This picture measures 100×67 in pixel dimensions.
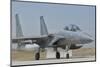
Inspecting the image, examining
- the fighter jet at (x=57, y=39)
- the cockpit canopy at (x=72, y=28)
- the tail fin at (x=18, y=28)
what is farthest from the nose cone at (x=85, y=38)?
the tail fin at (x=18, y=28)

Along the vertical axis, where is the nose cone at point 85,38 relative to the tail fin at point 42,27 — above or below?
below

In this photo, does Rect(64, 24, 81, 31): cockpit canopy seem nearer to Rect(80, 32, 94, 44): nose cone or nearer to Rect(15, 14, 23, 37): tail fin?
Rect(80, 32, 94, 44): nose cone

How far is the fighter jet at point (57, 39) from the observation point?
251 cm

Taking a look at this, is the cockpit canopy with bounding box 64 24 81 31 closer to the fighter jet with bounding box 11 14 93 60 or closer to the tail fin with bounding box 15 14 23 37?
the fighter jet with bounding box 11 14 93 60

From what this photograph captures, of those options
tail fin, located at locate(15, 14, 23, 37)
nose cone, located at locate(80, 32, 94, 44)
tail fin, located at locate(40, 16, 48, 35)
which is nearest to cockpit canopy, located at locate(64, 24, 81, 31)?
nose cone, located at locate(80, 32, 94, 44)

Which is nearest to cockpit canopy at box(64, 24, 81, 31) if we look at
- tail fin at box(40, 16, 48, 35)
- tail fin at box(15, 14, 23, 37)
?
tail fin at box(40, 16, 48, 35)

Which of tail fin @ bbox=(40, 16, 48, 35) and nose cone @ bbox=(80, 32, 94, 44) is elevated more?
tail fin @ bbox=(40, 16, 48, 35)

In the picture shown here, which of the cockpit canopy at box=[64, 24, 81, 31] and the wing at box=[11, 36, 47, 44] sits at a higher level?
the cockpit canopy at box=[64, 24, 81, 31]

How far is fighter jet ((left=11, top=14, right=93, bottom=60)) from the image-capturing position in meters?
2.51

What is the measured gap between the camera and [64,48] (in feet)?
8.78

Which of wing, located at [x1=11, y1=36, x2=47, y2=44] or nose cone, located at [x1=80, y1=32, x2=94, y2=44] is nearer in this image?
wing, located at [x1=11, y1=36, x2=47, y2=44]

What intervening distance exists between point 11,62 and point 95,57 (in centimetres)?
109

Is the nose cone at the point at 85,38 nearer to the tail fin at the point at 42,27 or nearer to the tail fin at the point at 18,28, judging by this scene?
the tail fin at the point at 42,27
